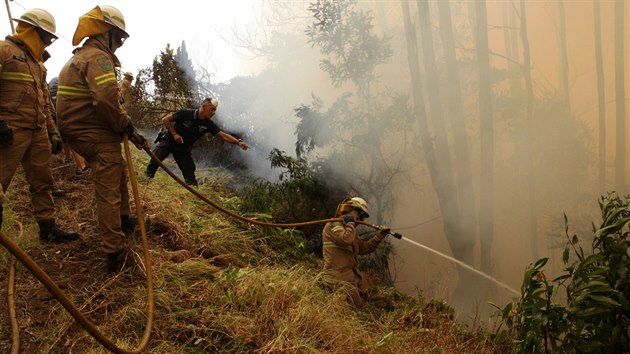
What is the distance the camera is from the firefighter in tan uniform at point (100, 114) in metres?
3.33

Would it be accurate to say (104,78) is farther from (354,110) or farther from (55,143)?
(354,110)

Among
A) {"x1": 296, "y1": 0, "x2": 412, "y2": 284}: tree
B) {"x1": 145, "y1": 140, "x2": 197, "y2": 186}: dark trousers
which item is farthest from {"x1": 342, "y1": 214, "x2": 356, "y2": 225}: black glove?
{"x1": 296, "y1": 0, "x2": 412, "y2": 284}: tree

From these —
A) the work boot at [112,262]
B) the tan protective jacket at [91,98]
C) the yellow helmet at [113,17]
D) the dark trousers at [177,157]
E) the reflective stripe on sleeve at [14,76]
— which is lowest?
the work boot at [112,262]

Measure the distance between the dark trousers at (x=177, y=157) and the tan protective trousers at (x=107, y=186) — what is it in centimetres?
296

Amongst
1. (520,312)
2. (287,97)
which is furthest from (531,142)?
(520,312)

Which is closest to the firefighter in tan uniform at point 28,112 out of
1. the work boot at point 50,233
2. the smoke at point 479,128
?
the work boot at point 50,233

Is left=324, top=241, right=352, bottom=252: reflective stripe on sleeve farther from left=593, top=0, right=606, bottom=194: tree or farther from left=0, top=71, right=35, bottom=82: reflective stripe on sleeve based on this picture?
left=593, top=0, right=606, bottom=194: tree

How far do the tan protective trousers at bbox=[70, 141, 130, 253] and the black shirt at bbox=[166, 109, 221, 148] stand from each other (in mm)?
3010

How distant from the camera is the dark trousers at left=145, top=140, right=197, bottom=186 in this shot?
21.4ft

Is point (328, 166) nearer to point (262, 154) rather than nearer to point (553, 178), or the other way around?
point (262, 154)

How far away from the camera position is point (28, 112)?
3.65 meters

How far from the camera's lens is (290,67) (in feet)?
39.8

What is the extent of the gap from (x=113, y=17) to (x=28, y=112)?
99cm

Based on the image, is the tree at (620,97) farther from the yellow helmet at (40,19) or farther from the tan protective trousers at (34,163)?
the tan protective trousers at (34,163)
